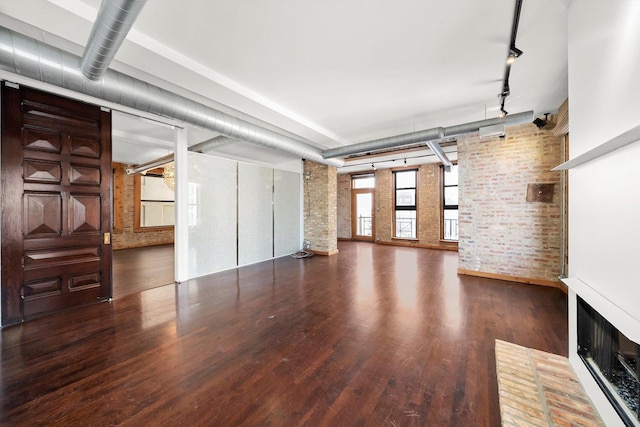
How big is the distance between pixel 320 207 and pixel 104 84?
540 cm

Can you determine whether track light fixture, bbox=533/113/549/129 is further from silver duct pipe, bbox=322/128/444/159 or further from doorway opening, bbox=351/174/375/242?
doorway opening, bbox=351/174/375/242

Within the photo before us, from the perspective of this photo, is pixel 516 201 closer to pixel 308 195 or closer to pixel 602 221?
pixel 602 221

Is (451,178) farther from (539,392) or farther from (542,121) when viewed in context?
(539,392)

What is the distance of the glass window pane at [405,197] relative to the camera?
896cm

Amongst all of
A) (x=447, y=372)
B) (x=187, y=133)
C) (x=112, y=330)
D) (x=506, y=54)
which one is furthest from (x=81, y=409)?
(x=506, y=54)

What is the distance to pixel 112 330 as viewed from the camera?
107 inches

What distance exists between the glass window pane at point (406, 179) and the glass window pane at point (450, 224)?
154 cm

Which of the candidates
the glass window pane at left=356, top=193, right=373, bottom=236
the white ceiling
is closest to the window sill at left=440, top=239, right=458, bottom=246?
the glass window pane at left=356, top=193, right=373, bottom=236

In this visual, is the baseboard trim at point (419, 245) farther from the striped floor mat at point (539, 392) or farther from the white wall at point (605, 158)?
the white wall at point (605, 158)

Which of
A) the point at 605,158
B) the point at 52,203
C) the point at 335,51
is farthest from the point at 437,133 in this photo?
the point at 52,203

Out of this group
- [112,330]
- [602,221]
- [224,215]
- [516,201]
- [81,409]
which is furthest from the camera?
[224,215]

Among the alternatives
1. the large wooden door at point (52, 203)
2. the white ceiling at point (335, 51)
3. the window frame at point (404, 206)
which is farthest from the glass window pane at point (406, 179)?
the large wooden door at point (52, 203)

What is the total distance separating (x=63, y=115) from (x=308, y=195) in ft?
17.5

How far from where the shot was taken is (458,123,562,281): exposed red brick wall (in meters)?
4.23
